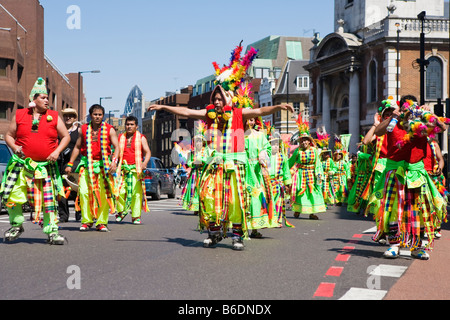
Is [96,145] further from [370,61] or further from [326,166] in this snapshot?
[370,61]

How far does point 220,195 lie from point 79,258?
195 cm

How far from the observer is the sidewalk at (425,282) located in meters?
5.74

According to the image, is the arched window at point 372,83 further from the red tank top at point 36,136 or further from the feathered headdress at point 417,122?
the red tank top at point 36,136

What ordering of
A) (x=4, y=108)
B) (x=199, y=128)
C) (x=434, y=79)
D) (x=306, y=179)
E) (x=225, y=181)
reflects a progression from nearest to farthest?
(x=225, y=181)
(x=306, y=179)
(x=199, y=128)
(x=434, y=79)
(x=4, y=108)

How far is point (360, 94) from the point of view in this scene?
50.7 metres

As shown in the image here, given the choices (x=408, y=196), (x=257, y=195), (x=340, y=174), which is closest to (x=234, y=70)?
(x=257, y=195)

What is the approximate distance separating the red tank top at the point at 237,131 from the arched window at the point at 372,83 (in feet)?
136

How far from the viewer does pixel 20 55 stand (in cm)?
5384

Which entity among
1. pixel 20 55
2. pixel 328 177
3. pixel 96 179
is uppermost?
pixel 20 55

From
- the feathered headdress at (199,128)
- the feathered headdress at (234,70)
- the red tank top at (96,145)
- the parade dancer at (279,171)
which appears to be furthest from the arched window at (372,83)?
the feathered headdress at (234,70)

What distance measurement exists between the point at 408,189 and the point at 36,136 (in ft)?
14.5

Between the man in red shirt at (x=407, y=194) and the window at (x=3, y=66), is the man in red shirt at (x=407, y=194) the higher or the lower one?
the lower one

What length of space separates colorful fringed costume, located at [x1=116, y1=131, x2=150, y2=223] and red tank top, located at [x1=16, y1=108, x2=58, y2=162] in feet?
13.0
